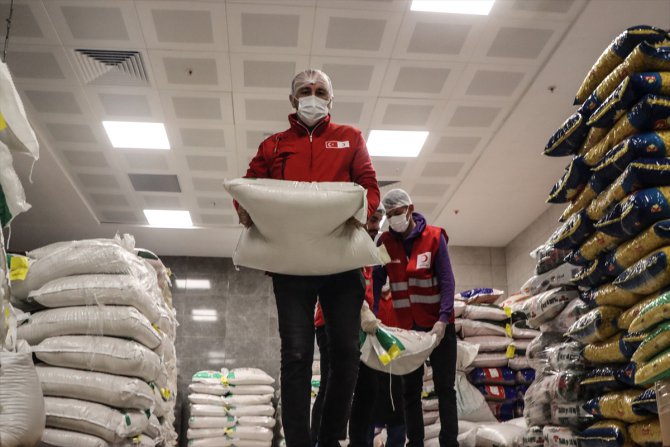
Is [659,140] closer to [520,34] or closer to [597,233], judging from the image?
[597,233]

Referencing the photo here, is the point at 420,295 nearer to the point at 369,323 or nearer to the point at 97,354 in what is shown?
the point at 369,323

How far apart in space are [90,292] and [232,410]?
201 inches

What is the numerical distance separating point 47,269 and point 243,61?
Result: 2.75 metres

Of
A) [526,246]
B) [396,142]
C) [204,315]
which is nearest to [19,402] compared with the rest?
[396,142]

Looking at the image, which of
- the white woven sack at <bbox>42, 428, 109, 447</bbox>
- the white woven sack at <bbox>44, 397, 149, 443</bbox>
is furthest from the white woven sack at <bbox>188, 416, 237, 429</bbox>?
the white woven sack at <bbox>42, 428, 109, 447</bbox>

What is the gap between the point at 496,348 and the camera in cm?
509

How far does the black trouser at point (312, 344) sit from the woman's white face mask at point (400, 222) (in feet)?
3.89

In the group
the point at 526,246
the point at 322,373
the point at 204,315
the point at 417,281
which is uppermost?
the point at 526,246

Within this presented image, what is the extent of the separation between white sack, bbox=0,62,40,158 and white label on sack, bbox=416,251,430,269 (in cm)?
193

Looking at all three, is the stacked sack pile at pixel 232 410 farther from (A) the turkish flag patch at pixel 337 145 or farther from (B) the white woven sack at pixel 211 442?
(A) the turkish flag patch at pixel 337 145

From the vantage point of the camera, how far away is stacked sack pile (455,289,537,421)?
4.84 metres

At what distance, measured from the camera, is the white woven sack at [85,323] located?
332cm

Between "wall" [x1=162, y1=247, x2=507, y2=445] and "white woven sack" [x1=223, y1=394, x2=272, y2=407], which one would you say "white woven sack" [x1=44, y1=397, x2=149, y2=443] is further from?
"wall" [x1=162, y1=247, x2=507, y2=445]

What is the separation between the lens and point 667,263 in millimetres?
2172
